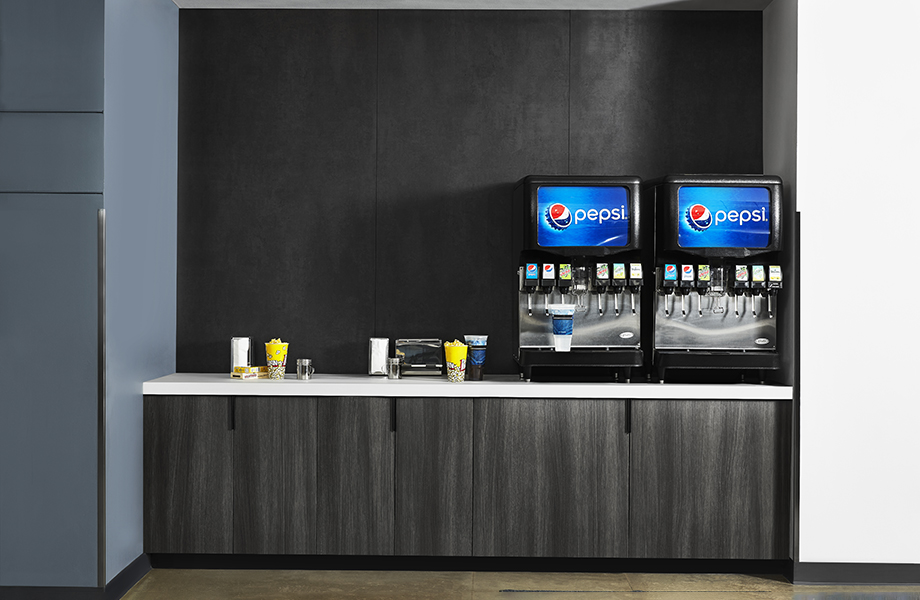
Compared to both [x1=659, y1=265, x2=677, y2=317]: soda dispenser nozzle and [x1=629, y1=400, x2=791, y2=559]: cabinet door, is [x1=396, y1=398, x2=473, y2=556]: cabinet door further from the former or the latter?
[x1=659, y1=265, x2=677, y2=317]: soda dispenser nozzle

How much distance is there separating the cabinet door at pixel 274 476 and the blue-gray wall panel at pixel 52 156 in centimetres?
121

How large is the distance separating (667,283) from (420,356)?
1298mm

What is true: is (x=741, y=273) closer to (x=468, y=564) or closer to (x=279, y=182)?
(x=468, y=564)

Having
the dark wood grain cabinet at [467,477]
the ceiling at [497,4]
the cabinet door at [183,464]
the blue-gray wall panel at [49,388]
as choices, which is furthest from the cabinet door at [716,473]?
the blue-gray wall panel at [49,388]

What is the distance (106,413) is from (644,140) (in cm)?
299

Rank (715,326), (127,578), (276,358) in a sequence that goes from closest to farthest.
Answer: (127,578)
(715,326)
(276,358)

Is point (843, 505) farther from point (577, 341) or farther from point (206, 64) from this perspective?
point (206, 64)

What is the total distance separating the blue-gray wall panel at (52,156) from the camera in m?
3.18

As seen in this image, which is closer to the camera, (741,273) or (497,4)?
(741,273)

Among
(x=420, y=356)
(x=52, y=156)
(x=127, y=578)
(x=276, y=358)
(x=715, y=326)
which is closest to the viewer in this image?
(x=52, y=156)

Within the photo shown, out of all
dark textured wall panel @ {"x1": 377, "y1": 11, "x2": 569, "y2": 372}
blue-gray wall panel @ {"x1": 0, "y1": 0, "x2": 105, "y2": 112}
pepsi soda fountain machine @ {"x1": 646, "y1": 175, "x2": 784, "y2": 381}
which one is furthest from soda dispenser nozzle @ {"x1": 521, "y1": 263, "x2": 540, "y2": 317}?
blue-gray wall panel @ {"x1": 0, "y1": 0, "x2": 105, "y2": 112}

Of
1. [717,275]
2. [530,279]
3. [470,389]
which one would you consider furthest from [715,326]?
[470,389]

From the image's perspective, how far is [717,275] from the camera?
11.9 ft

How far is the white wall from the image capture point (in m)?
3.53
